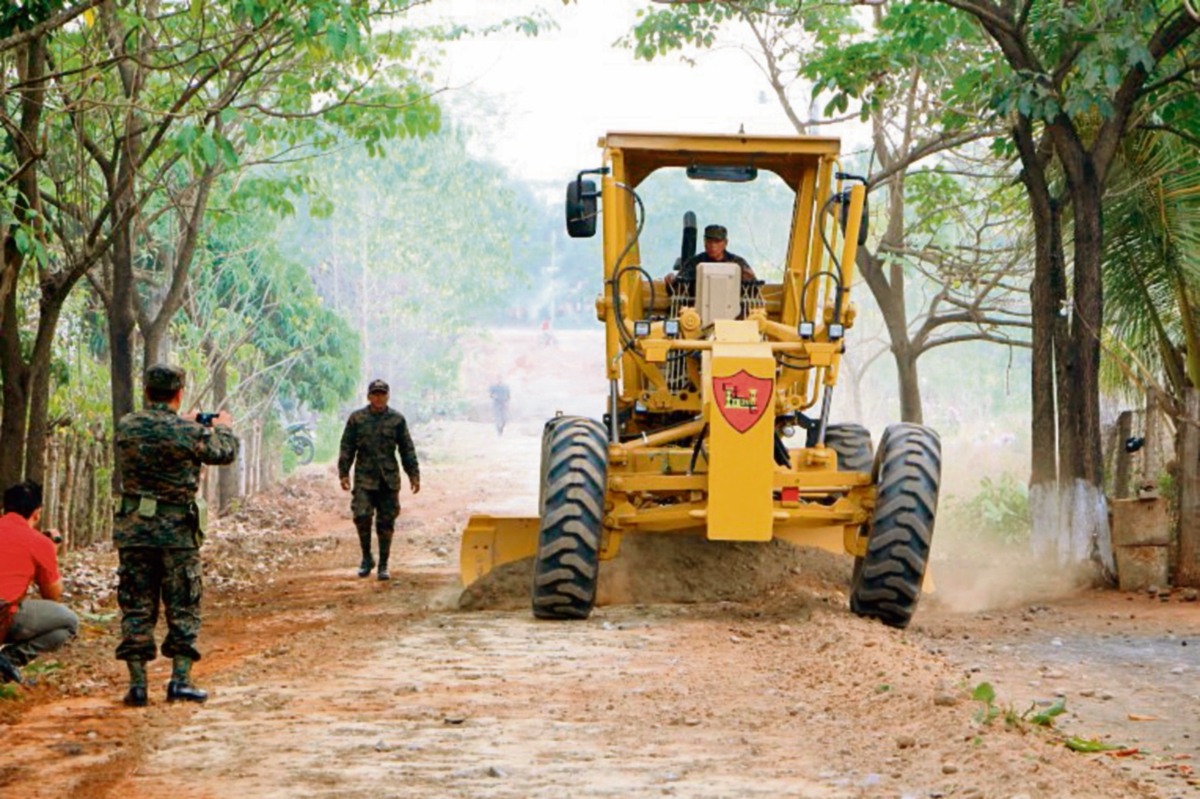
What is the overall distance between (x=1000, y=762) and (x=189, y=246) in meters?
12.4

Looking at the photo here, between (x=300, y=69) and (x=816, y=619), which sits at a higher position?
(x=300, y=69)

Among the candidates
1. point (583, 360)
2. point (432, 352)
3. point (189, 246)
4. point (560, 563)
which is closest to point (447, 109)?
point (432, 352)

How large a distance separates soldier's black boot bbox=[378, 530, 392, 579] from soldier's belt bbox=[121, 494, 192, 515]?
740 centimetres

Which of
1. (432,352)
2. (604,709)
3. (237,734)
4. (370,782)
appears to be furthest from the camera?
(432,352)

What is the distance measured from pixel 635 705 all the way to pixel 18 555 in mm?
3529

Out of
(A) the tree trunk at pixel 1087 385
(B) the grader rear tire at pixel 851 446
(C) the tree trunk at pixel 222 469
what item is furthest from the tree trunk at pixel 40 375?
(C) the tree trunk at pixel 222 469

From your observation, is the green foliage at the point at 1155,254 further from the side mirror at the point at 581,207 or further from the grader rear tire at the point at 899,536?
the side mirror at the point at 581,207

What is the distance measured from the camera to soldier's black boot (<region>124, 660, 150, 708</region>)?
8.72m

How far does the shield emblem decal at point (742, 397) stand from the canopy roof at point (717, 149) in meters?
1.87

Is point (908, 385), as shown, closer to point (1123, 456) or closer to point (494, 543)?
point (1123, 456)

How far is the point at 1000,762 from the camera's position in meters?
6.72

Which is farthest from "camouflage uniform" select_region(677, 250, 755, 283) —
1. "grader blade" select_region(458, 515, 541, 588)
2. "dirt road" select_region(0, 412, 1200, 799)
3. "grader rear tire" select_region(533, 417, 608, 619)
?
"dirt road" select_region(0, 412, 1200, 799)

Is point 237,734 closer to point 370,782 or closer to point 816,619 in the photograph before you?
point 370,782

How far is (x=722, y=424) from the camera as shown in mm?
11461
